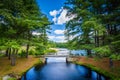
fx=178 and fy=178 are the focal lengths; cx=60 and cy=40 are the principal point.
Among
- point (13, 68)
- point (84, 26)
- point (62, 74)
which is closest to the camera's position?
point (84, 26)

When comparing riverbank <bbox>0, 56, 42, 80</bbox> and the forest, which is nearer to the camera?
the forest

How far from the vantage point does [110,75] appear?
1780 centimetres

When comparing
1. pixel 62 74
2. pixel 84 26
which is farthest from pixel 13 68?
pixel 84 26

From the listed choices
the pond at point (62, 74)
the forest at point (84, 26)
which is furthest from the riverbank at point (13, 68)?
the pond at point (62, 74)

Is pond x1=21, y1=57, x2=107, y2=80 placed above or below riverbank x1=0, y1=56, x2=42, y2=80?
below

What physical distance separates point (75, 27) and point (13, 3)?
29.7 ft

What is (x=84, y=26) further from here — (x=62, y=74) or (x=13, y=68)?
(x=13, y=68)

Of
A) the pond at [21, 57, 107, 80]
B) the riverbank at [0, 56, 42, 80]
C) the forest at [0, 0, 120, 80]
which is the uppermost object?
the forest at [0, 0, 120, 80]

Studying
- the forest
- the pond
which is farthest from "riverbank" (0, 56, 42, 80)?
the pond

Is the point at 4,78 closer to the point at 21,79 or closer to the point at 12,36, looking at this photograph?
the point at 21,79

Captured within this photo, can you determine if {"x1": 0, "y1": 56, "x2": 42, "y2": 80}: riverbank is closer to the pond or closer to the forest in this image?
the forest

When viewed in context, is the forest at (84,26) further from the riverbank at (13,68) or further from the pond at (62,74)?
the pond at (62,74)

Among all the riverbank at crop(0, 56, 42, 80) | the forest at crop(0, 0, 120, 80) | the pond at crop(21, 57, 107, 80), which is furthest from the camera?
the pond at crop(21, 57, 107, 80)

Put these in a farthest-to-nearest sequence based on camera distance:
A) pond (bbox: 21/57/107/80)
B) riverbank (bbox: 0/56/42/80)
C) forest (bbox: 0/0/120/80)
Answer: pond (bbox: 21/57/107/80) < riverbank (bbox: 0/56/42/80) < forest (bbox: 0/0/120/80)
